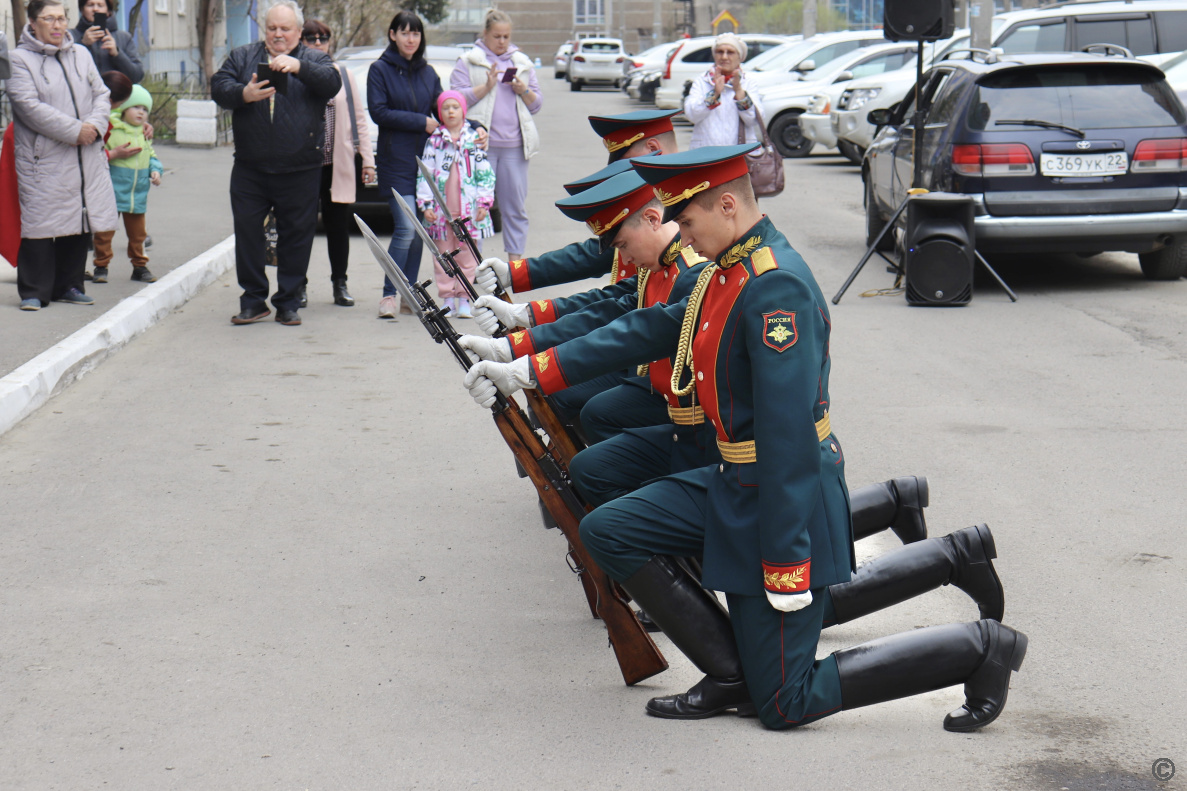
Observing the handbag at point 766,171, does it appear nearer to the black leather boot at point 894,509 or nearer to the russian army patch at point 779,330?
the black leather boot at point 894,509

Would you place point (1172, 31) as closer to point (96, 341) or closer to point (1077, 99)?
point (1077, 99)

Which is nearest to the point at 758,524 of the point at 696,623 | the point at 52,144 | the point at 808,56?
the point at 696,623

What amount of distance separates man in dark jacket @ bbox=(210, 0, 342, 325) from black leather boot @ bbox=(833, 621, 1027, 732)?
610cm

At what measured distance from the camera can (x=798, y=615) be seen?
327 cm

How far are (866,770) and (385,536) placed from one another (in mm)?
2392

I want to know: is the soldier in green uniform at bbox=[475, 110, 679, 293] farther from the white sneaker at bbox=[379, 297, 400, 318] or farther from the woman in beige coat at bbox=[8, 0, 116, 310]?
the woman in beige coat at bbox=[8, 0, 116, 310]

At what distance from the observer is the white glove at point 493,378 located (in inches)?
142

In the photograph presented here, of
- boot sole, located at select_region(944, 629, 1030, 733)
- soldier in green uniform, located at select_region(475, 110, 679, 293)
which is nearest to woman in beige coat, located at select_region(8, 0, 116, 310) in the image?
soldier in green uniform, located at select_region(475, 110, 679, 293)

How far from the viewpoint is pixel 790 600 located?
318 cm

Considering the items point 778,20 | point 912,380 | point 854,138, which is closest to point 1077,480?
point 912,380

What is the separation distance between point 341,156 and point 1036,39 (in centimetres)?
904

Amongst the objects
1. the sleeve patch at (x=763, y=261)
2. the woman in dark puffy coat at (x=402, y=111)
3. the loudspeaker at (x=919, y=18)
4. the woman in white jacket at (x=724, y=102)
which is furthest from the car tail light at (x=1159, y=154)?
the sleeve patch at (x=763, y=261)

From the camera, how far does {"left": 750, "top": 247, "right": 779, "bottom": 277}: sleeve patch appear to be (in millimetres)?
3264

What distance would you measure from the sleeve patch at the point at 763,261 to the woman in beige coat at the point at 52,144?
6417 mm
